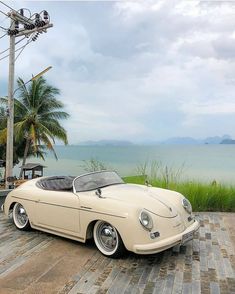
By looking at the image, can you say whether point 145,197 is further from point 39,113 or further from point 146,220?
point 39,113

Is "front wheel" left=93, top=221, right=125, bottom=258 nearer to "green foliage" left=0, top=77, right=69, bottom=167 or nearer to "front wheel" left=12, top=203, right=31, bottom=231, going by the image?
"front wheel" left=12, top=203, right=31, bottom=231

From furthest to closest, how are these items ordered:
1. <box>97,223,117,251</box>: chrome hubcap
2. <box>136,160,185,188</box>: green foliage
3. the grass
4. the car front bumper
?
<box>136,160,185,188</box>: green foliage < the grass < <box>97,223,117,251</box>: chrome hubcap < the car front bumper

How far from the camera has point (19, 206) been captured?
585 cm

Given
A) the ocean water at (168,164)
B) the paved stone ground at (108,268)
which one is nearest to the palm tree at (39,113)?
the ocean water at (168,164)

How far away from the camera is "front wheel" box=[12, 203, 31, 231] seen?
567 cm

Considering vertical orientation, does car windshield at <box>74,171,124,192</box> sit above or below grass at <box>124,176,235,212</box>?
above

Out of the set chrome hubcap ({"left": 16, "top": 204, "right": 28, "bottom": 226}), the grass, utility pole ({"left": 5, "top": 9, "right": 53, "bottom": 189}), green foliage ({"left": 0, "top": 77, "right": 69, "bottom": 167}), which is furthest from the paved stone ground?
green foliage ({"left": 0, "top": 77, "right": 69, "bottom": 167})

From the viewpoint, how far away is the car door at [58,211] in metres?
4.72

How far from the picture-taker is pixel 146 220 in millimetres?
4051

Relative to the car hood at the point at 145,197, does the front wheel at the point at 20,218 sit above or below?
below

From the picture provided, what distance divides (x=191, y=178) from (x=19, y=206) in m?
5.23

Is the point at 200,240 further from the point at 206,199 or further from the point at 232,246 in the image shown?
the point at 206,199

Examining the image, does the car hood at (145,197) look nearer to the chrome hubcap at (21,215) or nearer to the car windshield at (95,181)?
the car windshield at (95,181)

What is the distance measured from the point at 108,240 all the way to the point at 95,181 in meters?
1.10
